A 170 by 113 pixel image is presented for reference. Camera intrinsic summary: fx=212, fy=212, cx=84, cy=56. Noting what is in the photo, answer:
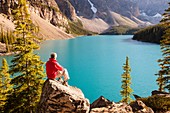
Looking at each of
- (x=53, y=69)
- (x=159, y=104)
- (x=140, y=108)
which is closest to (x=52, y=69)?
(x=53, y=69)

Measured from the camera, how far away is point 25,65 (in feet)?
73.0

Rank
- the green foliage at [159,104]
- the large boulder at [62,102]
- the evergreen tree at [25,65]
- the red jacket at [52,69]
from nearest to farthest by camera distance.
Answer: the large boulder at [62,102] < the red jacket at [52,69] < the green foliage at [159,104] < the evergreen tree at [25,65]

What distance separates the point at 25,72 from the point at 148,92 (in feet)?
146

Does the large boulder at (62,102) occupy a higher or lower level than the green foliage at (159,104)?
higher

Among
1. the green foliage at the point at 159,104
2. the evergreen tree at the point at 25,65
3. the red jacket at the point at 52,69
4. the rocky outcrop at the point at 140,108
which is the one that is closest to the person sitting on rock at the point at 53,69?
the red jacket at the point at 52,69

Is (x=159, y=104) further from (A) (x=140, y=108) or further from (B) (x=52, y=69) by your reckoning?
(B) (x=52, y=69)

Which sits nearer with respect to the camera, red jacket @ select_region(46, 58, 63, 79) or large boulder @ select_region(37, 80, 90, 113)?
large boulder @ select_region(37, 80, 90, 113)

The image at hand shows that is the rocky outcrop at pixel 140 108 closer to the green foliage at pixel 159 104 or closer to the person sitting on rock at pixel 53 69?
the green foliage at pixel 159 104

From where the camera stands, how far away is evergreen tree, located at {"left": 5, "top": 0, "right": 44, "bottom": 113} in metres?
21.6

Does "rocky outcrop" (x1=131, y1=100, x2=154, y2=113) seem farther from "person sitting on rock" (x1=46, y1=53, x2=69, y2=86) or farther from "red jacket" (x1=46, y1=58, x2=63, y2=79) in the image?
"red jacket" (x1=46, y1=58, x2=63, y2=79)

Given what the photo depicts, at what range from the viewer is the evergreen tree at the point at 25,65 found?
70.8 ft

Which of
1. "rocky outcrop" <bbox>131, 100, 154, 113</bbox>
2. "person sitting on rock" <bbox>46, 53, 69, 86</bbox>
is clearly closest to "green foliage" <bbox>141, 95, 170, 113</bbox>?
"rocky outcrop" <bbox>131, 100, 154, 113</bbox>

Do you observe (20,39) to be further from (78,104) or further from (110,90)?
(110,90)

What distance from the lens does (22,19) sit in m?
21.9
